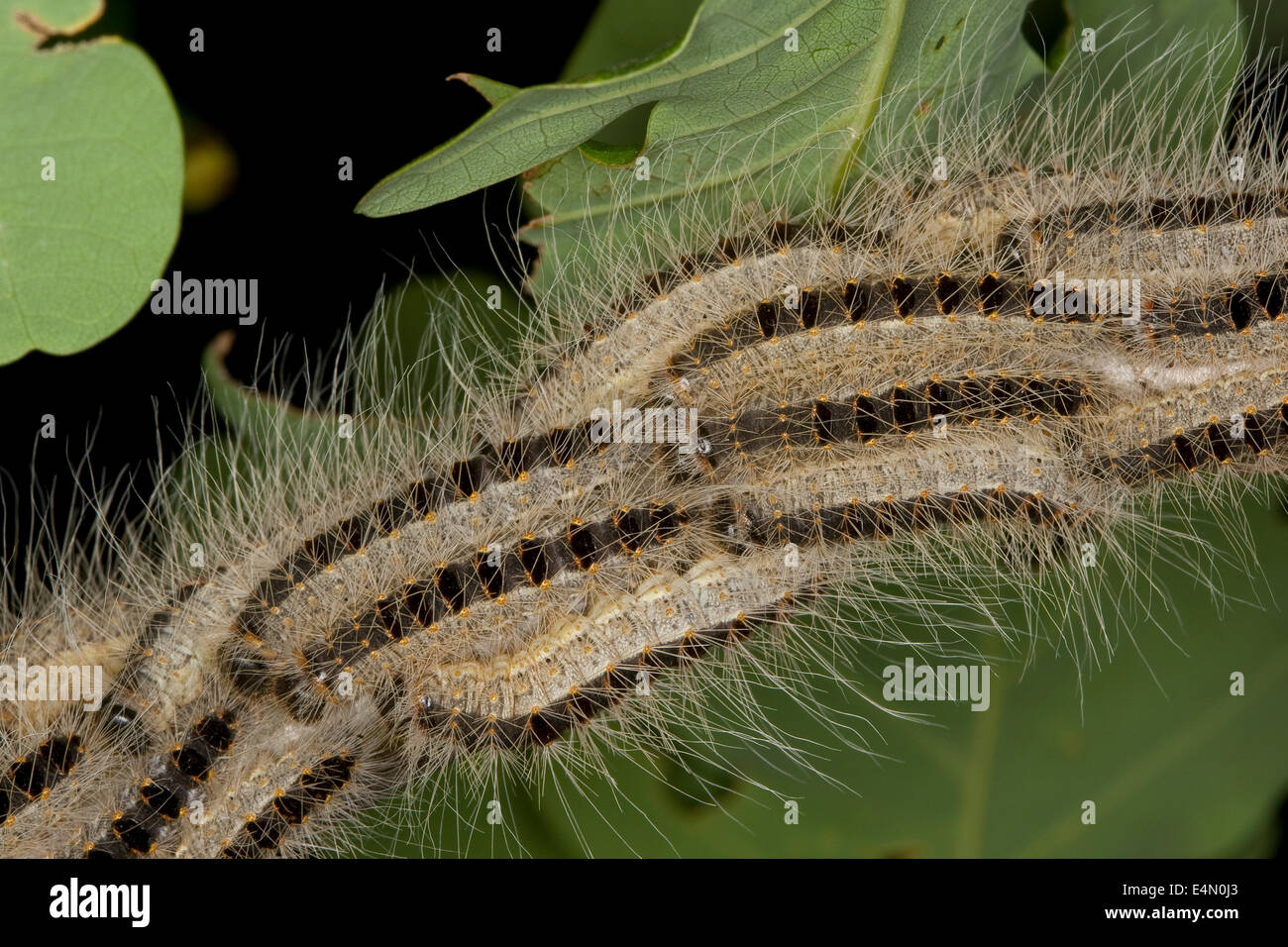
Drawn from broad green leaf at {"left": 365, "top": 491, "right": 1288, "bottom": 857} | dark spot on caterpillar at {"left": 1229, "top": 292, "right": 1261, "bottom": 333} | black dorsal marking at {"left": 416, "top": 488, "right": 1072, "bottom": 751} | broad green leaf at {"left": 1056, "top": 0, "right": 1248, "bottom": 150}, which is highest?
broad green leaf at {"left": 1056, "top": 0, "right": 1248, "bottom": 150}

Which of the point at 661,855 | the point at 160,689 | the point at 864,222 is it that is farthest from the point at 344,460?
the point at 864,222

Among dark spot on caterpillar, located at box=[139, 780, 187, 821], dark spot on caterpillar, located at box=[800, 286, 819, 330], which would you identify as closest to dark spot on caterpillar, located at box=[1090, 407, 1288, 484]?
dark spot on caterpillar, located at box=[800, 286, 819, 330]

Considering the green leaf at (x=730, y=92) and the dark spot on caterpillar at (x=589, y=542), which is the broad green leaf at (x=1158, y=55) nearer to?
the green leaf at (x=730, y=92)

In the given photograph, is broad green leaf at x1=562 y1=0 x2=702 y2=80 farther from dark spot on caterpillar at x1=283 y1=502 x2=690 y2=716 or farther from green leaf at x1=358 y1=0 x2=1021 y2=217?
dark spot on caterpillar at x1=283 y1=502 x2=690 y2=716

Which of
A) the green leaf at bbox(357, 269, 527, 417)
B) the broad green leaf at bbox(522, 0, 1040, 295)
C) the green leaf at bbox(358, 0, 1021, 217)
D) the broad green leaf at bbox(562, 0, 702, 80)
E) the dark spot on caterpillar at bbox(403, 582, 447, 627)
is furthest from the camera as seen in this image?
the green leaf at bbox(357, 269, 527, 417)

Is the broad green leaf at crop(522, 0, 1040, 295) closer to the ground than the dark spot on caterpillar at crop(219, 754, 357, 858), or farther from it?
farther from it

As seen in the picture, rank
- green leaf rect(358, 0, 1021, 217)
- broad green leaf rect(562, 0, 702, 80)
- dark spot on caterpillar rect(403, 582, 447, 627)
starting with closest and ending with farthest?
green leaf rect(358, 0, 1021, 217), broad green leaf rect(562, 0, 702, 80), dark spot on caterpillar rect(403, 582, 447, 627)

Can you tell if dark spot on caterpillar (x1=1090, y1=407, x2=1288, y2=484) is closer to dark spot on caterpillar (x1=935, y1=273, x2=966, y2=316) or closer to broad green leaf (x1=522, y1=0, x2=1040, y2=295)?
dark spot on caterpillar (x1=935, y1=273, x2=966, y2=316)

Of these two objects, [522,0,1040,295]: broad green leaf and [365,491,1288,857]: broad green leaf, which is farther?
[365,491,1288,857]: broad green leaf
